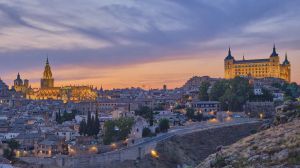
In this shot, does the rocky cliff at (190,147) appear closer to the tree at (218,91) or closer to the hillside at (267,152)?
the tree at (218,91)

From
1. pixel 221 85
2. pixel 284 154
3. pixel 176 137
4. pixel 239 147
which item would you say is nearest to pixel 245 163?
pixel 284 154

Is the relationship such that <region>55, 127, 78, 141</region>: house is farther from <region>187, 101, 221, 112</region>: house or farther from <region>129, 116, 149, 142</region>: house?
<region>187, 101, 221, 112</region>: house

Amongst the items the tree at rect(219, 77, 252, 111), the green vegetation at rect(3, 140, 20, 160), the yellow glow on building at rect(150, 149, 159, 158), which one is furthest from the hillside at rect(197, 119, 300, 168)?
the tree at rect(219, 77, 252, 111)

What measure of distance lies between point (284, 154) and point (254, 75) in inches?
6217

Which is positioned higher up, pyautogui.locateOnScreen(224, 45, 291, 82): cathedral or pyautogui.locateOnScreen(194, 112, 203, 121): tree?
pyautogui.locateOnScreen(224, 45, 291, 82): cathedral

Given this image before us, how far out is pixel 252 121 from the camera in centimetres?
7350

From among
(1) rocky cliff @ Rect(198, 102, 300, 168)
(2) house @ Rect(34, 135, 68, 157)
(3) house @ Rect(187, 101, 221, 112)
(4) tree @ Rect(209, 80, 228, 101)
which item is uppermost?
(4) tree @ Rect(209, 80, 228, 101)

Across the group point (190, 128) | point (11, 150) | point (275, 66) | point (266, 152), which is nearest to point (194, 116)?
point (190, 128)

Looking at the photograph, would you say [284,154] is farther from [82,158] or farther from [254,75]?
[254,75]

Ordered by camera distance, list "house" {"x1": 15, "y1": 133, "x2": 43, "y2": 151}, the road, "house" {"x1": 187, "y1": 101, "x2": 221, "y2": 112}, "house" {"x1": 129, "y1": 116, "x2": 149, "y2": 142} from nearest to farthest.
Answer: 1. the road
2. "house" {"x1": 129, "y1": 116, "x2": 149, "y2": 142}
3. "house" {"x1": 15, "y1": 133, "x2": 43, "y2": 151}
4. "house" {"x1": 187, "y1": 101, "x2": 221, "y2": 112}

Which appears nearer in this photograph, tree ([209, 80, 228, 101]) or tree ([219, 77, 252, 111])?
tree ([219, 77, 252, 111])

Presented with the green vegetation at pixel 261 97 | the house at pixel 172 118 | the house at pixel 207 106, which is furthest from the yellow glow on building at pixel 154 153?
the green vegetation at pixel 261 97

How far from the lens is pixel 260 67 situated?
172m

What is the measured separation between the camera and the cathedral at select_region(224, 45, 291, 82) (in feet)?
551
